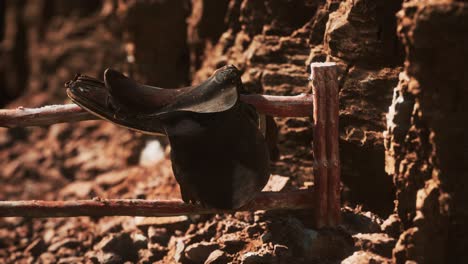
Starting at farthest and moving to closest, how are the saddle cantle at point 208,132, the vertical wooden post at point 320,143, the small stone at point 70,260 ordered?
the small stone at point 70,260 → the vertical wooden post at point 320,143 → the saddle cantle at point 208,132

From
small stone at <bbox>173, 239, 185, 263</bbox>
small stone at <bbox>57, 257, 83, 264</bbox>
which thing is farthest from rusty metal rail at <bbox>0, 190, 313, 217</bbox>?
small stone at <bbox>57, 257, 83, 264</bbox>

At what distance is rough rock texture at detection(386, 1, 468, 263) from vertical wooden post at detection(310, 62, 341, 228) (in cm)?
41

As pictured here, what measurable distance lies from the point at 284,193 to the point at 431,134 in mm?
1056

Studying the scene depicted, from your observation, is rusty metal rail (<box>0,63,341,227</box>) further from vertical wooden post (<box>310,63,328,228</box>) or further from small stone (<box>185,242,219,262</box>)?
small stone (<box>185,242,219,262</box>)

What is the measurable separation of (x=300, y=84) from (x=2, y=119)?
209 cm

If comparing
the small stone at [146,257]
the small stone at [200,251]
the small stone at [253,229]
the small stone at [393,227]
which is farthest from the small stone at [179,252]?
the small stone at [393,227]

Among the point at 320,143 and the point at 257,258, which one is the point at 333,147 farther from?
the point at 257,258

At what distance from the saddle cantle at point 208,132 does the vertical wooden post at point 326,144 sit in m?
0.41

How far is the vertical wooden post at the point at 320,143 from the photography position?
3.61 meters

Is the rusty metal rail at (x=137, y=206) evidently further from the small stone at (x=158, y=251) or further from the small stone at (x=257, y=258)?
the small stone at (x=158, y=251)

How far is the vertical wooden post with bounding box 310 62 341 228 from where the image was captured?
3.61m

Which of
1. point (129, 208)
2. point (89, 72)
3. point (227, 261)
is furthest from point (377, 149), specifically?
point (89, 72)

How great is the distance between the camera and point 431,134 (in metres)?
3.07

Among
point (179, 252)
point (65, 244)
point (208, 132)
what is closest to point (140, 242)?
point (179, 252)
